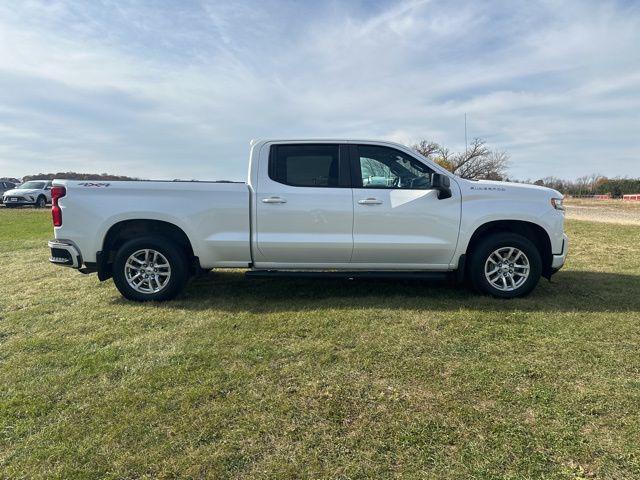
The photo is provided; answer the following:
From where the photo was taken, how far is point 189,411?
9.11ft

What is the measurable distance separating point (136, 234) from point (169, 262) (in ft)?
1.95

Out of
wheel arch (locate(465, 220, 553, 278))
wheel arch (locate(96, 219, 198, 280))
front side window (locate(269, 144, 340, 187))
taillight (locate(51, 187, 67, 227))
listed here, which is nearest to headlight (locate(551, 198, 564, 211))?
wheel arch (locate(465, 220, 553, 278))

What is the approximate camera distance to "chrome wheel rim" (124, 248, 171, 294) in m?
5.12

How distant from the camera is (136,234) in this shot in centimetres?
526

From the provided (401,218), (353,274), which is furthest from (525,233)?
(353,274)

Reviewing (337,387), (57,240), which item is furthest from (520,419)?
(57,240)

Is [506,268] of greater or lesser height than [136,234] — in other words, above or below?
below

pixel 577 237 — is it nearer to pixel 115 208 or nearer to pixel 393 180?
pixel 393 180

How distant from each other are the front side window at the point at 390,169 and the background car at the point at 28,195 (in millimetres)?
25180

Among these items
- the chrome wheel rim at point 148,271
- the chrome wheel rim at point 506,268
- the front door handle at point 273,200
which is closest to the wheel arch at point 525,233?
the chrome wheel rim at point 506,268

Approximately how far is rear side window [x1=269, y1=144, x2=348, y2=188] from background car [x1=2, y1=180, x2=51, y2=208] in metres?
24.5

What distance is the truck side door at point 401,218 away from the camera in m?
5.02

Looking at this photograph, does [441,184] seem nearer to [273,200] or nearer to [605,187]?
[273,200]

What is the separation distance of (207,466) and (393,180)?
148 inches
